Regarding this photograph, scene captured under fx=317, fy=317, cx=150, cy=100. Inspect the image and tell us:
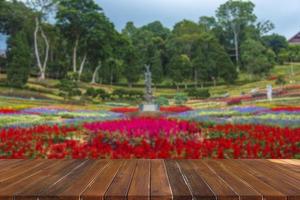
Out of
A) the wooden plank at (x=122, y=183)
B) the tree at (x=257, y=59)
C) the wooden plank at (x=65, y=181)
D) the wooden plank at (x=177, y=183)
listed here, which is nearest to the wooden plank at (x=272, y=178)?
the wooden plank at (x=177, y=183)

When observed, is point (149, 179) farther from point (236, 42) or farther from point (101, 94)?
point (236, 42)

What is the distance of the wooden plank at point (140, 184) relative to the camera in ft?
7.36

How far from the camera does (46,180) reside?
2758 mm

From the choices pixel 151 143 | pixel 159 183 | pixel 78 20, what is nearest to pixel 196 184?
pixel 159 183

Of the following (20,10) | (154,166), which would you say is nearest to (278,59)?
(20,10)

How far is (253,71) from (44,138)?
175 feet

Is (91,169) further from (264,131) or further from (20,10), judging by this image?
(20,10)

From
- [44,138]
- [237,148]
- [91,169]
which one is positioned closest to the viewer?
[91,169]

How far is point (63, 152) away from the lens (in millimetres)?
6672

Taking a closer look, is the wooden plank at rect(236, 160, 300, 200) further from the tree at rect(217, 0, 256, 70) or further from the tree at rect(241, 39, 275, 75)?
the tree at rect(217, 0, 256, 70)

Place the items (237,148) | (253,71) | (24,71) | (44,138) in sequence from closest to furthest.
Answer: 1. (237,148)
2. (44,138)
3. (24,71)
4. (253,71)

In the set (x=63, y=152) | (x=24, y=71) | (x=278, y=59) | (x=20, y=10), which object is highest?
(x=20, y=10)

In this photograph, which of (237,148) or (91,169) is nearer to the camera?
(91,169)

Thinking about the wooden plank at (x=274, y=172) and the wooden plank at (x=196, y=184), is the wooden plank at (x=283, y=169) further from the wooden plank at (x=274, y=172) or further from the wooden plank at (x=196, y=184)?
the wooden plank at (x=196, y=184)
